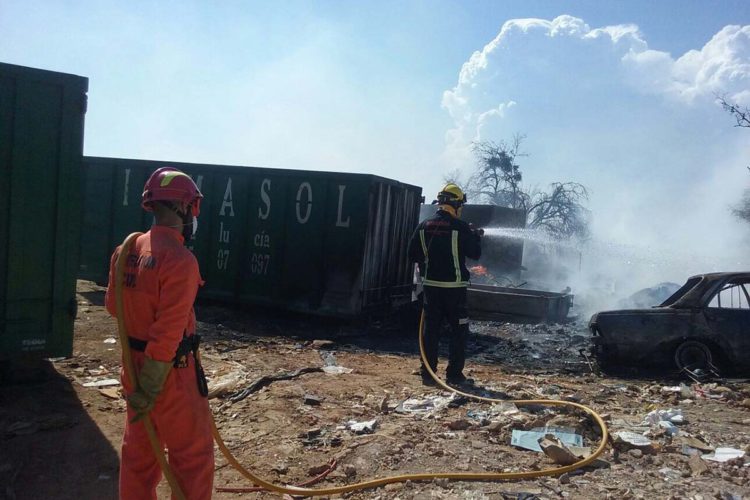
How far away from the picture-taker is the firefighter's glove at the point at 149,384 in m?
2.42

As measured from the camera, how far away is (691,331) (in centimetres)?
685

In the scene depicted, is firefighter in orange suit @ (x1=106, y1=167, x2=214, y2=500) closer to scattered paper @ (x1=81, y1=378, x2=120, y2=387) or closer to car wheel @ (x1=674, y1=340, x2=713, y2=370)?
scattered paper @ (x1=81, y1=378, x2=120, y2=387)

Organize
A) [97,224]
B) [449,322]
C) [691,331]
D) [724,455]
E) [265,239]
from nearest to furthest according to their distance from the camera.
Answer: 1. [724,455]
2. [449,322]
3. [691,331]
4. [265,239]
5. [97,224]

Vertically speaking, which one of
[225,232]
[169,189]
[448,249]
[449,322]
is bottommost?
[449,322]

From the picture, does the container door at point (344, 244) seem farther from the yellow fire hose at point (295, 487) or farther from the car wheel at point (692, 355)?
the yellow fire hose at point (295, 487)

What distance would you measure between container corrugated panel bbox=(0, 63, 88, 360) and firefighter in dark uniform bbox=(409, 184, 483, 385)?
339 centimetres

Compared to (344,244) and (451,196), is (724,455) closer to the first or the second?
(451,196)

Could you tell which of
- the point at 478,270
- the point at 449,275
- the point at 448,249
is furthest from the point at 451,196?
the point at 478,270

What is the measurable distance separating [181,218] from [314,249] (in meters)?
6.34

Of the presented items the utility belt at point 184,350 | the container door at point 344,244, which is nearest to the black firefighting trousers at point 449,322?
the container door at point 344,244

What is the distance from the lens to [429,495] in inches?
132

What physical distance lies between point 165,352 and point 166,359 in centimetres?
3

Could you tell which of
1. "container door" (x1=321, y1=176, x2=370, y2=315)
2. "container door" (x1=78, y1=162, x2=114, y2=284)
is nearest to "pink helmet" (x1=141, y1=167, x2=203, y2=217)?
"container door" (x1=321, y1=176, x2=370, y2=315)

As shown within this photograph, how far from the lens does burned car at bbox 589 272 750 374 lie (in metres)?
6.73
